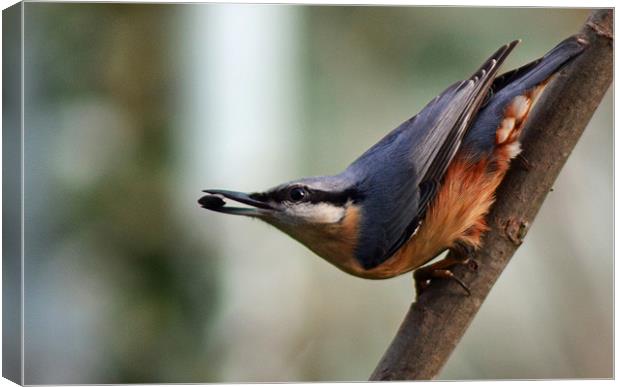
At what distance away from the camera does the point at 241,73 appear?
3285mm

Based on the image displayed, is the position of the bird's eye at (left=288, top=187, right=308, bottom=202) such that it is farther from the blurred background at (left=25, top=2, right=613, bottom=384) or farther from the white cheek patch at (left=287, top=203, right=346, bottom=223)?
the blurred background at (left=25, top=2, right=613, bottom=384)

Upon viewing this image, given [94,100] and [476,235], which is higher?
[94,100]

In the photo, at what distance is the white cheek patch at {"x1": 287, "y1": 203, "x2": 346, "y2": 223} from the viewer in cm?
305

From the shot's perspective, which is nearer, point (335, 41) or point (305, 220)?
point (305, 220)

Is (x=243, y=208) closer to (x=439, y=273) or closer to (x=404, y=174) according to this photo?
(x=404, y=174)

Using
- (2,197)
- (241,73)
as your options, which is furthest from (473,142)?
(2,197)

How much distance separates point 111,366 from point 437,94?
4.14ft

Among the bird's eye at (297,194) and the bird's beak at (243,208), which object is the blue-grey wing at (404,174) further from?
the bird's beak at (243,208)

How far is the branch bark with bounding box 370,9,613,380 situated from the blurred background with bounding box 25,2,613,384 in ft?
0.58

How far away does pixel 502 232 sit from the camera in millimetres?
3146

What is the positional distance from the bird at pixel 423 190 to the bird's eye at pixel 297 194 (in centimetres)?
2

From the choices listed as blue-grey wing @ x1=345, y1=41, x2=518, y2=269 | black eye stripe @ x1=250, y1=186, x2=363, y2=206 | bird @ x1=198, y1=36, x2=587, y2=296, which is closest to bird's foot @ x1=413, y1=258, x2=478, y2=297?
bird @ x1=198, y1=36, x2=587, y2=296

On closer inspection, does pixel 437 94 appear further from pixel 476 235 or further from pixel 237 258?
pixel 237 258

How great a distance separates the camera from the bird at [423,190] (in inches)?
123
